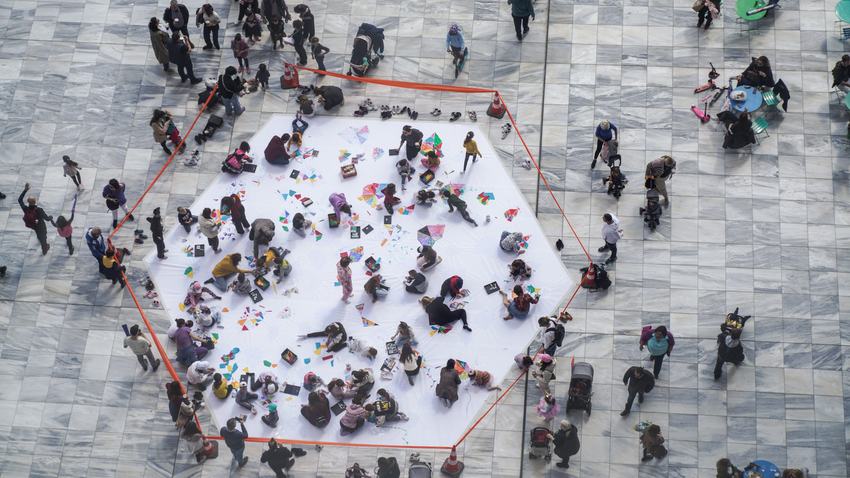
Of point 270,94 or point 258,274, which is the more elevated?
point 270,94

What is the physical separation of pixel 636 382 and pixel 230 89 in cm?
1511

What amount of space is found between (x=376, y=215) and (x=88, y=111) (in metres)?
10.3

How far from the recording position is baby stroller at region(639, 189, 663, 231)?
25.0 m

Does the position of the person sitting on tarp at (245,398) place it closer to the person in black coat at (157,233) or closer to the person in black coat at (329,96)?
the person in black coat at (157,233)

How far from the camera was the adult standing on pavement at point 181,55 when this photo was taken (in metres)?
27.9

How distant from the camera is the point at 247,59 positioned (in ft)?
96.1

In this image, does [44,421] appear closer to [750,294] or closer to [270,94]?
[270,94]

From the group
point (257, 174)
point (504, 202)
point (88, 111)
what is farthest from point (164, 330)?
point (504, 202)

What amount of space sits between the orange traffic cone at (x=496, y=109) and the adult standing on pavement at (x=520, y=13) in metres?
2.73

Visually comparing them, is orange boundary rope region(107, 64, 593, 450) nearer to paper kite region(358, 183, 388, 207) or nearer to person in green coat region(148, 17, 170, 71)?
person in green coat region(148, 17, 170, 71)

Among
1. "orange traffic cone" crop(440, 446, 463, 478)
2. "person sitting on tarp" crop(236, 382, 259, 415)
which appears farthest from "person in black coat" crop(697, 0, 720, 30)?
"person sitting on tarp" crop(236, 382, 259, 415)

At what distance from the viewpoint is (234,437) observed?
2150cm

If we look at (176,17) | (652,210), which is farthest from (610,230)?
(176,17)

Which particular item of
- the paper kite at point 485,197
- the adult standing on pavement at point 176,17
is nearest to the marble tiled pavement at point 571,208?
the paper kite at point 485,197
